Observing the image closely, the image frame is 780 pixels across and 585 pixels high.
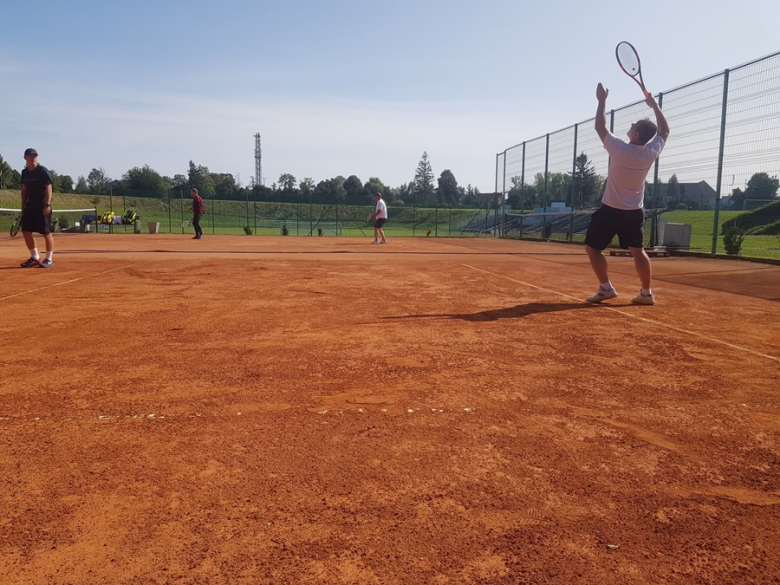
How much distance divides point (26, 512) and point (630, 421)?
95.2 inches

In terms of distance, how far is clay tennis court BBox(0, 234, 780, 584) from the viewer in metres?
1.57

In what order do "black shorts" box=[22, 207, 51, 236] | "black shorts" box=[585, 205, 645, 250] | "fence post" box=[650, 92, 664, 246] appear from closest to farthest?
"black shorts" box=[585, 205, 645, 250] → "black shorts" box=[22, 207, 51, 236] → "fence post" box=[650, 92, 664, 246]

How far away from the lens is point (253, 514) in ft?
5.78

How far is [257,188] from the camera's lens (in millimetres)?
60812

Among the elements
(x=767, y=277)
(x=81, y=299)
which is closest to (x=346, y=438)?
(x=81, y=299)

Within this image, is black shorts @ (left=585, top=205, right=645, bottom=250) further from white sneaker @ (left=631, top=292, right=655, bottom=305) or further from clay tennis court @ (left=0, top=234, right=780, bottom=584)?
clay tennis court @ (left=0, top=234, right=780, bottom=584)

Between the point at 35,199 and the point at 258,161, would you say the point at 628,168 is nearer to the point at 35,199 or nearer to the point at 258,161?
the point at 35,199

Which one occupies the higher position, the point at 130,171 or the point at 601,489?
the point at 130,171

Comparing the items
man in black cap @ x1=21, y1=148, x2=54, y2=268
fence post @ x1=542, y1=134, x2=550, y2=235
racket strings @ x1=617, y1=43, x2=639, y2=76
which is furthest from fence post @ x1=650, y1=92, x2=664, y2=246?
man in black cap @ x1=21, y1=148, x2=54, y2=268

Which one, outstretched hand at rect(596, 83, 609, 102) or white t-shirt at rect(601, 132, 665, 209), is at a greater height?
outstretched hand at rect(596, 83, 609, 102)

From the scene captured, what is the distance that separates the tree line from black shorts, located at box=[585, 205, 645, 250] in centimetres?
1916

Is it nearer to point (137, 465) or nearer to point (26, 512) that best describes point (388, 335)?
point (137, 465)

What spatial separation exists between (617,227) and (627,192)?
0.39 metres

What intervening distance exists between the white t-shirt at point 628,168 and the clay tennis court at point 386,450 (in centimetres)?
175
